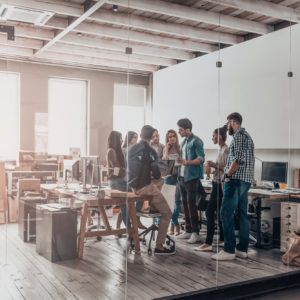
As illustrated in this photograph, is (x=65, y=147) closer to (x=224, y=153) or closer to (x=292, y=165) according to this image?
(x=224, y=153)

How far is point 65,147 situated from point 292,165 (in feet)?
9.40

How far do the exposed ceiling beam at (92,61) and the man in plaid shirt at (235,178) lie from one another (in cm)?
118

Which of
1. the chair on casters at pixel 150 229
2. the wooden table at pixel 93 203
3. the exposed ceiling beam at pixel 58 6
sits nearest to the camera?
the wooden table at pixel 93 203

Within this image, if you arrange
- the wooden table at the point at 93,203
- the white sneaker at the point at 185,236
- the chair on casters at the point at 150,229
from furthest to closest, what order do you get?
the white sneaker at the point at 185,236, the chair on casters at the point at 150,229, the wooden table at the point at 93,203

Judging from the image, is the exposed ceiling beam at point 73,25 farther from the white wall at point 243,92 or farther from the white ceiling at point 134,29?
the white wall at point 243,92

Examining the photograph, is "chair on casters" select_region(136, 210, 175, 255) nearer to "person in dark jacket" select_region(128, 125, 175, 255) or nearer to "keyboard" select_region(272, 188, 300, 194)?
"person in dark jacket" select_region(128, 125, 175, 255)

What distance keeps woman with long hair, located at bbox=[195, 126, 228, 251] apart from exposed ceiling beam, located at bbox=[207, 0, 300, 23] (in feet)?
4.44

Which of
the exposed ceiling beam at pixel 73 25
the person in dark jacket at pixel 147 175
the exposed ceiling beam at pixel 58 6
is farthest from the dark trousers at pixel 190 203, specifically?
the exposed ceiling beam at pixel 58 6

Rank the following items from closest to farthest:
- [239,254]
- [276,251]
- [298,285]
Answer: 1. [298,285]
2. [239,254]
3. [276,251]

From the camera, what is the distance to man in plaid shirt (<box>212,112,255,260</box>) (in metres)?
4.41

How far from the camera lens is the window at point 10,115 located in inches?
134

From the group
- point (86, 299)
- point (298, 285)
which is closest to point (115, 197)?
point (86, 299)

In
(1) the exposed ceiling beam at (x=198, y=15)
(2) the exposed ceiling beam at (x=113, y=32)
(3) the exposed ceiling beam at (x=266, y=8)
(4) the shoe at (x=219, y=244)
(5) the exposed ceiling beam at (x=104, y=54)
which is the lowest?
(4) the shoe at (x=219, y=244)

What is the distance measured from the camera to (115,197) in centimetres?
374
